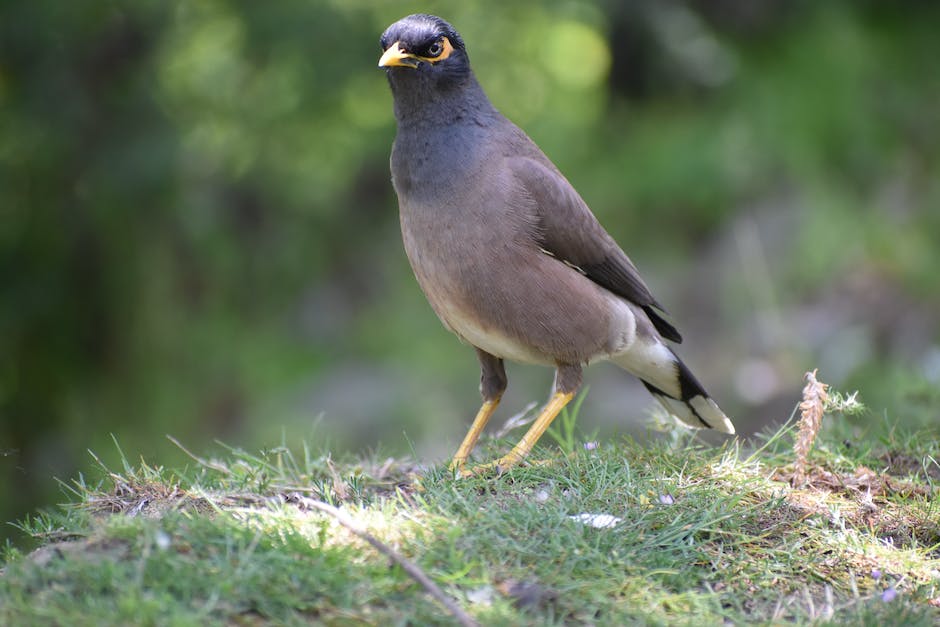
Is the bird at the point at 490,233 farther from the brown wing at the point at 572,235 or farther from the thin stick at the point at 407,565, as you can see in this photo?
the thin stick at the point at 407,565

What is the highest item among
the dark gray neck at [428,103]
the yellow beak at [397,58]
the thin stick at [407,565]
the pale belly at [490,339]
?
the yellow beak at [397,58]

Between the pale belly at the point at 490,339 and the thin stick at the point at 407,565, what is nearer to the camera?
the thin stick at the point at 407,565

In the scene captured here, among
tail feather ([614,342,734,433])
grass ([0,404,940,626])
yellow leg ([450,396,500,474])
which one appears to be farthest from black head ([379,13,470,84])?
grass ([0,404,940,626])

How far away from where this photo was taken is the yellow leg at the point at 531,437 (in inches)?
170

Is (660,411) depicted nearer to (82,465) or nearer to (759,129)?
(82,465)

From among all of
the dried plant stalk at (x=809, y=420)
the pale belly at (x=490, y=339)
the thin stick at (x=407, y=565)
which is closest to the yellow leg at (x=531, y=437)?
the pale belly at (x=490, y=339)

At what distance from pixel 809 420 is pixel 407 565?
1.93 metres

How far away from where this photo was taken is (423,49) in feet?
15.7

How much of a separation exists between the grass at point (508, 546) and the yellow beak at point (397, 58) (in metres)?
1.78

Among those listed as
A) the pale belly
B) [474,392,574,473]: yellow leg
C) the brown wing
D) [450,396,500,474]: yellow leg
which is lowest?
[450,396,500,474]: yellow leg

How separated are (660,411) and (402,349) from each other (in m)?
5.10

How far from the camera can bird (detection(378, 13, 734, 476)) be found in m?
4.60

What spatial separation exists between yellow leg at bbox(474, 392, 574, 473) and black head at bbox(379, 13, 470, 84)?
1.58 meters

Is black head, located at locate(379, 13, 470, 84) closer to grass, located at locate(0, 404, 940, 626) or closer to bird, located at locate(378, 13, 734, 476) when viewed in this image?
bird, located at locate(378, 13, 734, 476)
